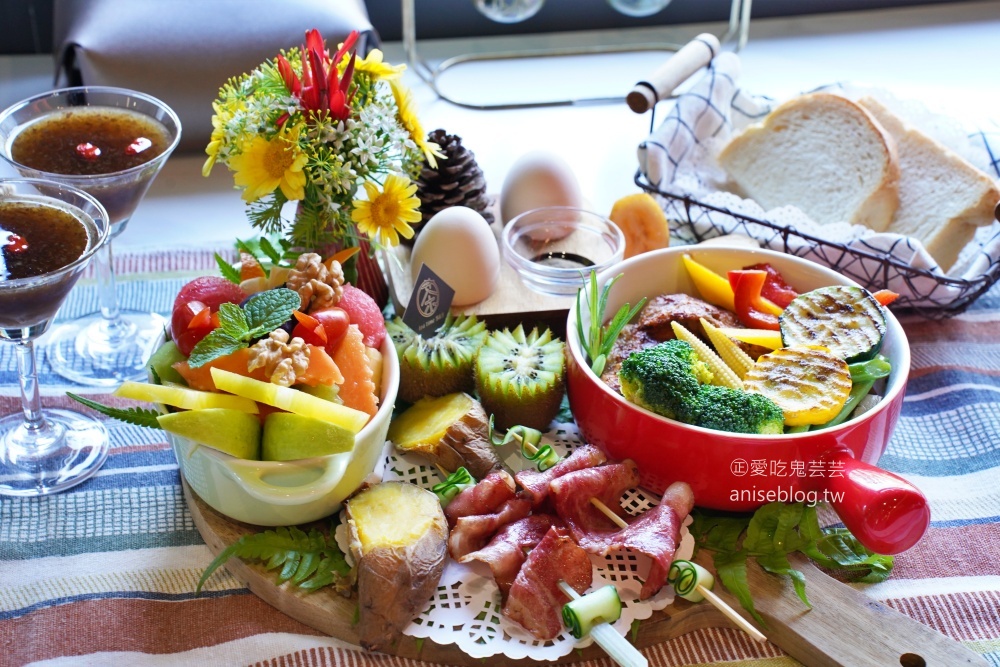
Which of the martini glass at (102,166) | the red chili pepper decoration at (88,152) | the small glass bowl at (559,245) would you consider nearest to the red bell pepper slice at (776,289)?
the small glass bowl at (559,245)

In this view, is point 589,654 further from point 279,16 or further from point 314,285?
point 279,16

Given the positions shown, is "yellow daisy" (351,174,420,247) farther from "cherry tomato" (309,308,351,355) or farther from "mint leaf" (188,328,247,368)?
"mint leaf" (188,328,247,368)

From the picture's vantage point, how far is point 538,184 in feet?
5.75

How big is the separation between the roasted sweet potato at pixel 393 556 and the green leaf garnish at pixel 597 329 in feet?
1.11

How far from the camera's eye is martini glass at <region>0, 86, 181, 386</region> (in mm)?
1446

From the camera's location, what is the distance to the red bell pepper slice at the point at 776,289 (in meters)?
1.52

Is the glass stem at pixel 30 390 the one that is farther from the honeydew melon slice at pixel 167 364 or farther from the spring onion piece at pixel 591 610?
the spring onion piece at pixel 591 610

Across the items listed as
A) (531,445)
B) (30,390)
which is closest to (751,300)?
(531,445)

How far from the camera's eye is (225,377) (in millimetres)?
1160

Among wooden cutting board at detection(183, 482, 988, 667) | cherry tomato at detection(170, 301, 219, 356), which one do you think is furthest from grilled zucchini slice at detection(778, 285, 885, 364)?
cherry tomato at detection(170, 301, 219, 356)

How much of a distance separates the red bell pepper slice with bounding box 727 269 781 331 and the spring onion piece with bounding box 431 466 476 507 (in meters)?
0.51

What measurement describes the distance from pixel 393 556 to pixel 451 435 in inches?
9.7

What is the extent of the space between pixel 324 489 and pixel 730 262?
78 centimetres

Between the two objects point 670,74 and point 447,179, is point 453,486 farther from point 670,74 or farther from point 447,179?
point 670,74
